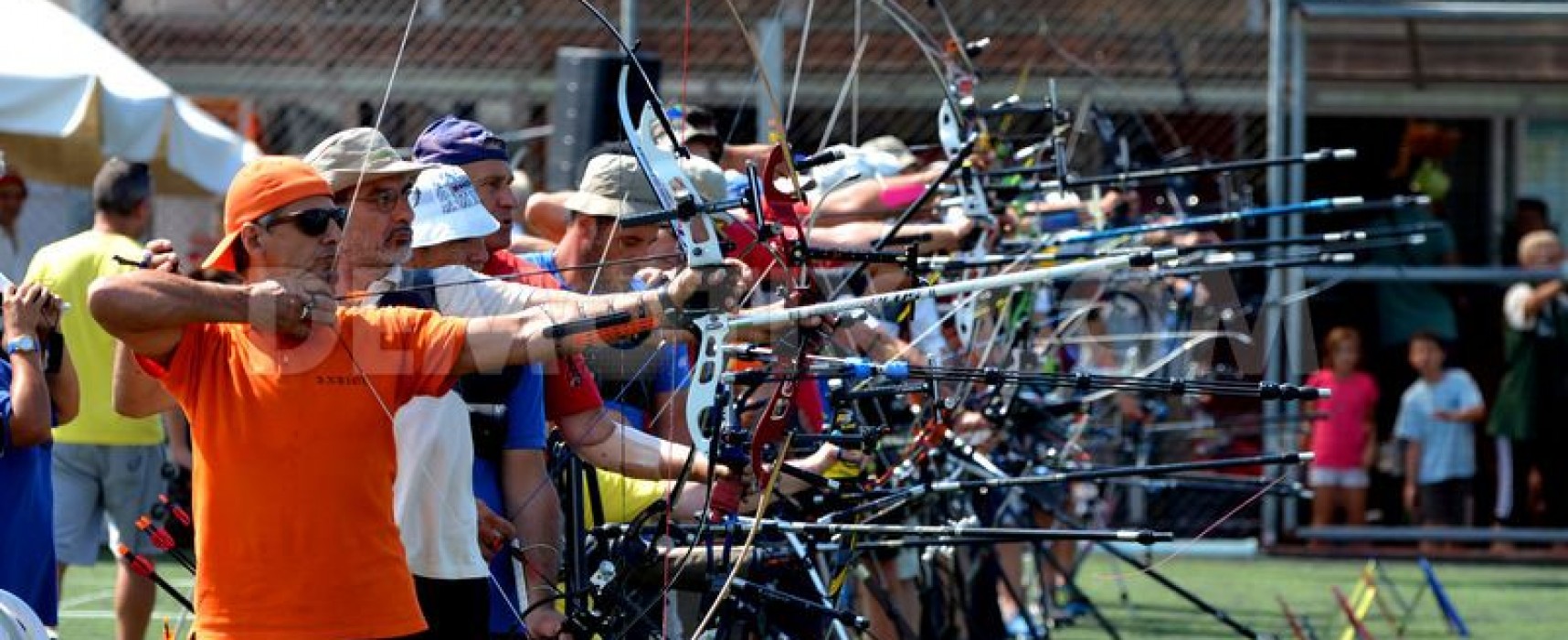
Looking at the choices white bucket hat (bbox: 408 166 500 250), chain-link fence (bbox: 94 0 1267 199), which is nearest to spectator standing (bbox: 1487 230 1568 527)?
chain-link fence (bbox: 94 0 1267 199)

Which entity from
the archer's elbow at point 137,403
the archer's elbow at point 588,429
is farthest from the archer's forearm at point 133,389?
the archer's elbow at point 588,429

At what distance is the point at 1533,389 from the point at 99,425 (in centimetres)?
853

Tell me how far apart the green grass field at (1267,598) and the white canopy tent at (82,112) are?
188 cm

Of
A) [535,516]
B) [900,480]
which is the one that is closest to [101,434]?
[900,480]

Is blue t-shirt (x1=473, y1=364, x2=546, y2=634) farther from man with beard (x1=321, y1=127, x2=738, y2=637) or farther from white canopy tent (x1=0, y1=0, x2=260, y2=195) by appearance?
white canopy tent (x1=0, y1=0, x2=260, y2=195)

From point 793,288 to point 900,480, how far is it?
1.48 metres

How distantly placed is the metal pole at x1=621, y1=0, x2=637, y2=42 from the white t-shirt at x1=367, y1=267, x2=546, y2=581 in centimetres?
739

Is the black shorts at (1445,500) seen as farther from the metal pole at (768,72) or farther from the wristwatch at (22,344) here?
the wristwatch at (22,344)

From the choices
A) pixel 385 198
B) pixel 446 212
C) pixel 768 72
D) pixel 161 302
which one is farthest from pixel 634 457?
pixel 768 72

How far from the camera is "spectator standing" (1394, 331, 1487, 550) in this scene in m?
14.6

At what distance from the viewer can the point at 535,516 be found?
5613 mm

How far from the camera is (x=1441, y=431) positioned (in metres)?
14.7

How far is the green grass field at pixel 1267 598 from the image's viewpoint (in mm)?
10977

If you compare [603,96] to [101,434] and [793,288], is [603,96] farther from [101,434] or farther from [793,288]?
[793,288]
